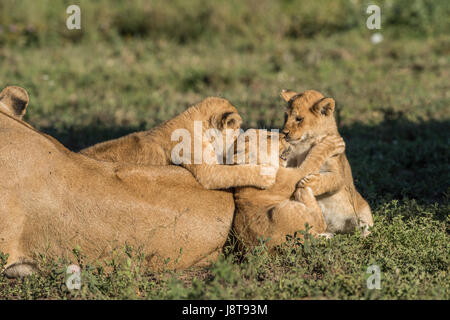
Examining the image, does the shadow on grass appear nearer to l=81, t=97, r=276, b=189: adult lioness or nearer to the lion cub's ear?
l=81, t=97, r=276, b=189: adult lioness

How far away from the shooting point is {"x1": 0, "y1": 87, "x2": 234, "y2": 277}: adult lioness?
4250 mm

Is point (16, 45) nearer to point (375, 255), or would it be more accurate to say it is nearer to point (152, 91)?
point (152, 91)

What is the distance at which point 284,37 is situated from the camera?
1362 cm

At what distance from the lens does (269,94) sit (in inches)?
393

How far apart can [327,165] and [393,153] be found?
2.68m

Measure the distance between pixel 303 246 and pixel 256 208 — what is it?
1.37ft

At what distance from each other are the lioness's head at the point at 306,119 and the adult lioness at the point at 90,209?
111 centimetres

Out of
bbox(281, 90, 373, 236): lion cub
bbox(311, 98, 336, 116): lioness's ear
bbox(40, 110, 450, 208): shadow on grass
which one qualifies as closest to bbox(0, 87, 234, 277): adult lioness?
bbox(281, 90, 373, 236): lion cub

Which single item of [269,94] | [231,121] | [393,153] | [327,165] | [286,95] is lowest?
[327,165]

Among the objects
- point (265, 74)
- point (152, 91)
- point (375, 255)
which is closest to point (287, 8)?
point (265, 74)

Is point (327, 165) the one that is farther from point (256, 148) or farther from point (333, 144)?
point (256, 148)

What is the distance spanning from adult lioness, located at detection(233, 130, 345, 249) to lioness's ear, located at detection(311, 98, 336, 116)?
0.61 meters

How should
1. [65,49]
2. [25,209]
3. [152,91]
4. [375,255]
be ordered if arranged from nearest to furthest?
[25,209]
[375,255]
[152,91]
[65,49]

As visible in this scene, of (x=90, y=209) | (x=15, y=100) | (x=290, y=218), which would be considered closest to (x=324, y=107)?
(x=290, y=218)
